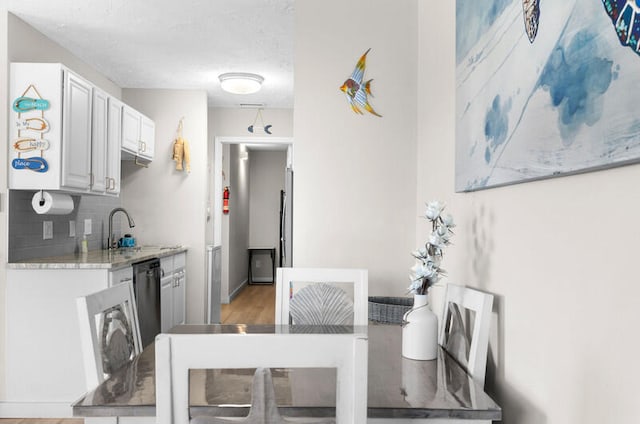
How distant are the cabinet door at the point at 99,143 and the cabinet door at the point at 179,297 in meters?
1.31

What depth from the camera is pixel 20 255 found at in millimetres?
3209

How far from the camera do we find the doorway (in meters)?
5.84

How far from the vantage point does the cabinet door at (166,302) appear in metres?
4.21

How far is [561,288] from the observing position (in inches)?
43.8

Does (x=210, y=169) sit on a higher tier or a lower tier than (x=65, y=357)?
higher

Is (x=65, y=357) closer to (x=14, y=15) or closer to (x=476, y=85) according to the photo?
(x=14, y=15)

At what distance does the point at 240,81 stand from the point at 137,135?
1.06 meters

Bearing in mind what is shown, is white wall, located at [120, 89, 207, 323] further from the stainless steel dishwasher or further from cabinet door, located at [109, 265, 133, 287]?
cabinet door, located at [109, 265, 133, 287]

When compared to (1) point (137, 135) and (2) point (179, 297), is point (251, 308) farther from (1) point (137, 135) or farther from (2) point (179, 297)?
(1) point (137, 135)

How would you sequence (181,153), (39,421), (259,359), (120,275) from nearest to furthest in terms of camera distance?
(259,359) < (39,421) < (120,275) < (181,153)

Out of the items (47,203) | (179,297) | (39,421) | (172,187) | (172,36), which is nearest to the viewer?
(39,421)

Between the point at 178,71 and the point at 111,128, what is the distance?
0.97 meters

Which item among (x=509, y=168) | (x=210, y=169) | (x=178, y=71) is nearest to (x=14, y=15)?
(x=178, y=71)

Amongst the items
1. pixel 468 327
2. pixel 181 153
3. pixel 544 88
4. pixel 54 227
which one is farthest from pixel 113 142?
pixel 544 88
